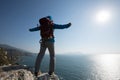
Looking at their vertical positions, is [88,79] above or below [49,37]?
below

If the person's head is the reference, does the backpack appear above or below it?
below

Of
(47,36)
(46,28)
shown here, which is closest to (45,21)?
(46,28)

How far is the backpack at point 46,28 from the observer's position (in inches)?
286

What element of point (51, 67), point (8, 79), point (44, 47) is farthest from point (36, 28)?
point (8, 79)

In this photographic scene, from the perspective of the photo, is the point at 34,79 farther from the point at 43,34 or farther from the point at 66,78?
the point at 66,78

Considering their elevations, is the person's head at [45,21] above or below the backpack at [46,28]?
above

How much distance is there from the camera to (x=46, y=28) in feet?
23.9

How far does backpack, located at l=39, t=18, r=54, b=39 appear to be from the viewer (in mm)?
7273

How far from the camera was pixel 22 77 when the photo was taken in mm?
5715

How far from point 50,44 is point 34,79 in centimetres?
192

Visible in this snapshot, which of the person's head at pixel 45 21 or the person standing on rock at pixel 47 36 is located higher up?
the person's head at pixel 45 21

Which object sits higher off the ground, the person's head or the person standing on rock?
the person's head

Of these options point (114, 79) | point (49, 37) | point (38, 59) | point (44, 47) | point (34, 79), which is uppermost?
point (49, 37)

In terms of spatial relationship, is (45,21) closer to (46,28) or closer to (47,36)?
(46,28)
